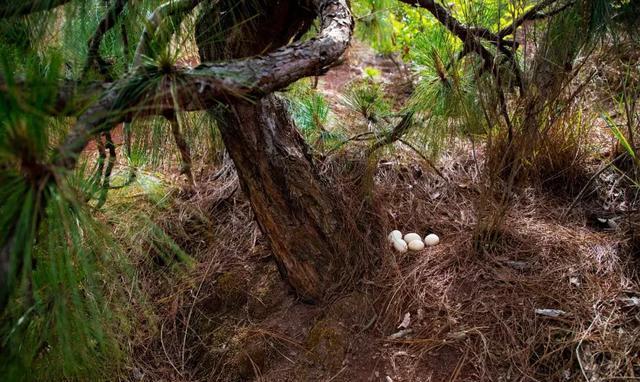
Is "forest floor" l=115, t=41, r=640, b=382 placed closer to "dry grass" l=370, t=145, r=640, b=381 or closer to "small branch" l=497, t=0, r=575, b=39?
"dry grass" l=370, t=145, r=640, b=381

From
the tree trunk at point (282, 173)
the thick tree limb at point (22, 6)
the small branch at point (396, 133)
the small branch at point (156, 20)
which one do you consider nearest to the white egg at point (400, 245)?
the tree trunk at point (282, 173)

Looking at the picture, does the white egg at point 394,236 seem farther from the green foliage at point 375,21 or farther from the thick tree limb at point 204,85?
the green foliage at point 375,21

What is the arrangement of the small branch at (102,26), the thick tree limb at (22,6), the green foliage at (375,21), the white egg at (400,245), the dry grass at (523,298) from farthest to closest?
the green foliage at (375,21) → the white egg at (400,245) → the dry grass at (523,298) → the small branch at (102,26) → the thick tree limb at (22,6)

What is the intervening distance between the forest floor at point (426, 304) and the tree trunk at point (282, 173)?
125 millimetres

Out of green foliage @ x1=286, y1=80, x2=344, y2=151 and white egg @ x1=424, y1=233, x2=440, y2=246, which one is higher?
green foliage @ x1=286, y1=80, x2=344, y2=151

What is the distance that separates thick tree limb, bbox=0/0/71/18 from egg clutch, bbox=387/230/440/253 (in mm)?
1209

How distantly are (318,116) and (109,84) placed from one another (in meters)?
1.23

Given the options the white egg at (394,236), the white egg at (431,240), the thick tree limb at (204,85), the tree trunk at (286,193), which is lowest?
the white egg at (431,240)

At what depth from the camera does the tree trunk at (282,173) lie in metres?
1.49

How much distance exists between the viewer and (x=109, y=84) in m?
0.84

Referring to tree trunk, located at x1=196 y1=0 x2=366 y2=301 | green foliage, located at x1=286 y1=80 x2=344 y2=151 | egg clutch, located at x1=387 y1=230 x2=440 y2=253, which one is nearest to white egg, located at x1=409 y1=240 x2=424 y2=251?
egg clutch, located at x1=387 y1=230 x2=440 y2=253

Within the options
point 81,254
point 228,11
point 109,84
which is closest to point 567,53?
point 228,11

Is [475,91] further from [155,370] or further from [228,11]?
[155,370]

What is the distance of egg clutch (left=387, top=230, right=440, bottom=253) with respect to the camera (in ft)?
5.80
